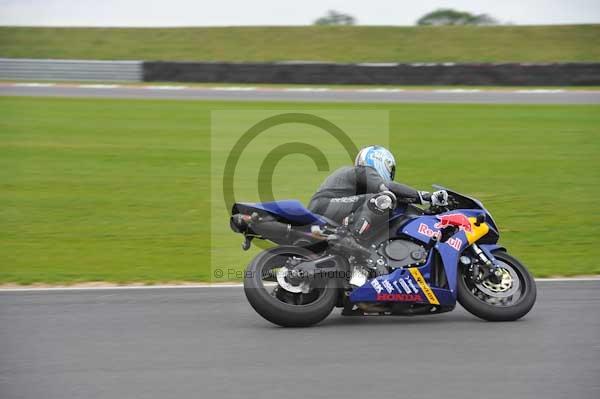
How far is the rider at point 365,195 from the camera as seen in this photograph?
654 cm

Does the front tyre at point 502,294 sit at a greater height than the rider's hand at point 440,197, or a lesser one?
lesser

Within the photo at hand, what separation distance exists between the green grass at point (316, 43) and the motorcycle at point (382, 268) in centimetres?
2733

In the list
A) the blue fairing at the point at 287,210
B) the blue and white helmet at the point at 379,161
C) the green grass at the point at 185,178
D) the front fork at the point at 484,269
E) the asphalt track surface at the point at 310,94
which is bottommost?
the green grass at the point at 185,178

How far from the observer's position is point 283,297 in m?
6.55

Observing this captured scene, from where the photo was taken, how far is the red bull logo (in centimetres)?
670

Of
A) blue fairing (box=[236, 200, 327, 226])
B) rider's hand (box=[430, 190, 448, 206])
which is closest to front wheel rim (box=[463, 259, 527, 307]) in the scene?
rider's hand (box=[430, 190, 448, 206])

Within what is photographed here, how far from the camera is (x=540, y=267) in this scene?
9.20 metres

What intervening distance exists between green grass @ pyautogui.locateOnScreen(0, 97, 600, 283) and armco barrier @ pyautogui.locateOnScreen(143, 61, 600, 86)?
4674 millimetres

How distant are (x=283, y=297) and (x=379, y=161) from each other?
1337mm

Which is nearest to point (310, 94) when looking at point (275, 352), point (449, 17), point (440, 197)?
point (440, 197)

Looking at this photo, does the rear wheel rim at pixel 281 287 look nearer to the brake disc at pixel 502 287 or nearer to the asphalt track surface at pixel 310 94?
the brake disc at pixel 502 287

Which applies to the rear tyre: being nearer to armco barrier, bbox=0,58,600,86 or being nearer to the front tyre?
the front tyre

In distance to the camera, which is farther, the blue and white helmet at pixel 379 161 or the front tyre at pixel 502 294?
the blue and white helmet at pixel 379 161

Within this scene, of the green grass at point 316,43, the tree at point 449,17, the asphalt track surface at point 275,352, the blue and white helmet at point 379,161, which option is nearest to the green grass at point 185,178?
the asphalt track surface at point 275,352
